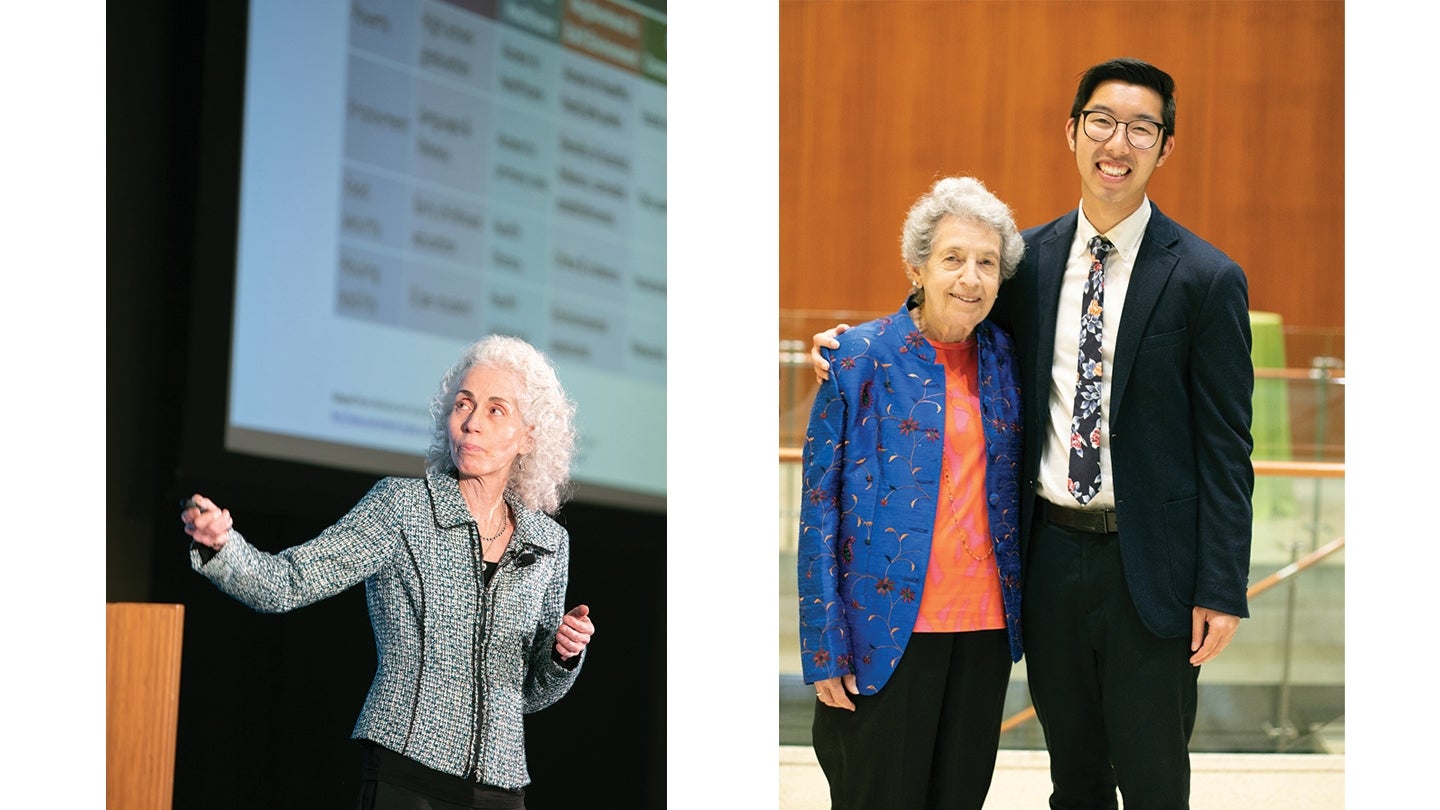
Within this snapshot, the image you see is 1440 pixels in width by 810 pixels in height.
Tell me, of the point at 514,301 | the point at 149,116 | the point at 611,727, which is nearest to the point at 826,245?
the point at 514,301

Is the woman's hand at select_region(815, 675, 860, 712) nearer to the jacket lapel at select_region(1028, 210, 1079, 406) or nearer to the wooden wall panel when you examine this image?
the jacket lapel at select_region(1028, 210, 1079, 406)

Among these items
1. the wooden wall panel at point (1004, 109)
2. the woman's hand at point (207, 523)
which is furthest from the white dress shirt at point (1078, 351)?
the woman's hand at point (207, 523)

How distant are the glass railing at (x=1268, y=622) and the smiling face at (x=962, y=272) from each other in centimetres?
106

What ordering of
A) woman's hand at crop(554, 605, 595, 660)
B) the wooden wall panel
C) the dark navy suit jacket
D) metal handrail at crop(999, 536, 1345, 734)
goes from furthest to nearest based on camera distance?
1. metal handrail at crop(999, 536, 1345, 734)
2. the wooden wall panel
3. woman's hand at crop(554, 605, 595, 660)
4. the dark navy suit jacket

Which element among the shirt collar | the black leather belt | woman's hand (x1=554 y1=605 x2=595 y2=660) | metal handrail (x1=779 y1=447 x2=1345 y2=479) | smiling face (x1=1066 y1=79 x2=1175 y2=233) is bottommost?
woman's hand (x1=554 y1=605 x2=595 y2=660)

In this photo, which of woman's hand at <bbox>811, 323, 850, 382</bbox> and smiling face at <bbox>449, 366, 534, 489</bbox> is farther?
smiling face at <bbox>449, 366, 534, 489</bbox>

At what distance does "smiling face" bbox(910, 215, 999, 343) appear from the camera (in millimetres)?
2518

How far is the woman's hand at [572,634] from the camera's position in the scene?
2.74 metres

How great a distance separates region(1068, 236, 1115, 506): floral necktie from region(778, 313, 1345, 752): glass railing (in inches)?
42.2

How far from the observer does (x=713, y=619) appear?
9.80ft

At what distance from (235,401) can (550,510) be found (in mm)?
651

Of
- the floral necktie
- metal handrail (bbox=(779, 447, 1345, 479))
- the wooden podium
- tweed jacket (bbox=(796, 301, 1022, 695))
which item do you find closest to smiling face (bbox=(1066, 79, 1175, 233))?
the floral necktie

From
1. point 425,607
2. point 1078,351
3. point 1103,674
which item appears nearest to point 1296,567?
point 1103,674

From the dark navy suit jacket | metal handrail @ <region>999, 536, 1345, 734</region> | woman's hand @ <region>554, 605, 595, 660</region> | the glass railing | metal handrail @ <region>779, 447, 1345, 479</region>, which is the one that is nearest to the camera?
the dark navy suit jacket
